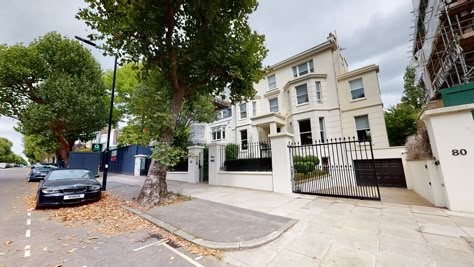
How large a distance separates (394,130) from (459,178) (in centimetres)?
2016

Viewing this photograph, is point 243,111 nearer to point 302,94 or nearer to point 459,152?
point 302,94

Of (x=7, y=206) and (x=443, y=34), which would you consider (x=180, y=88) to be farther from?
(x=443, y=34)

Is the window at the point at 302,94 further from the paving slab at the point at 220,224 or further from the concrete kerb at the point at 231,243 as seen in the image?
the concrete kerb at the point at 231,243

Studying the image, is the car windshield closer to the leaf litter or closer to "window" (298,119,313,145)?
the leaf litter

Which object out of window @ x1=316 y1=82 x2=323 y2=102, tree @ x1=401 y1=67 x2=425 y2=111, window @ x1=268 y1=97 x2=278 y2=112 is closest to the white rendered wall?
window @ x1=316 y1=82 x2=323 y2=102

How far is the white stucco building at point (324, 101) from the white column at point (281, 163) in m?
6.76

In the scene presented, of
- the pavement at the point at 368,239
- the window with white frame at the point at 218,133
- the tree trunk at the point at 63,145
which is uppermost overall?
the window with white frame at the point at 218,133

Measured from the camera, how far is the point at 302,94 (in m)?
16.7

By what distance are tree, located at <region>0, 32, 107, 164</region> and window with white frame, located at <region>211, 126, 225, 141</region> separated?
12.3 meters

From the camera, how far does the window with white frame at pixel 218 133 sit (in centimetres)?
2330

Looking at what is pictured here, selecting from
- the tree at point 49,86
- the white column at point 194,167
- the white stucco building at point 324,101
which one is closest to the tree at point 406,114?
the white stucco building at point 324,101

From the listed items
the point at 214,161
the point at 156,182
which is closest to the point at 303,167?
the point at 214,161

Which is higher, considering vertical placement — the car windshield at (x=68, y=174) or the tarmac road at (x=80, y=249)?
the car windshield at (x=68, y=174)

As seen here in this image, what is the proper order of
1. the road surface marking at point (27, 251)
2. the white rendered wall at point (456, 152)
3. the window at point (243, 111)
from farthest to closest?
the window at point (243, 111) → the white rendered wall at point (456, 152) → the road surface marking at point (27, 251)
